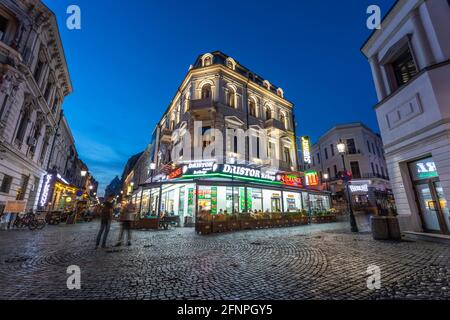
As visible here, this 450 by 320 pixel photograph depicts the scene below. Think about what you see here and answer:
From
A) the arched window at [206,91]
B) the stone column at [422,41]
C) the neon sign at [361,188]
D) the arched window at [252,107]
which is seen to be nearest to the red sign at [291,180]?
the arched window at [252,107]

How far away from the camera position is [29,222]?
46.4ft

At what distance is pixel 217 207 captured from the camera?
19.2 meters

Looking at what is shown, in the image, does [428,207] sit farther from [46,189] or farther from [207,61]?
[46,189]

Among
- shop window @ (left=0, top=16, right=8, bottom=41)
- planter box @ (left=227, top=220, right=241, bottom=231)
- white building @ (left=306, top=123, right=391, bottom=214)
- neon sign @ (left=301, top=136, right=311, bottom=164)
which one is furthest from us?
white building @ (left=306, top=123, right=391, bottom=214)

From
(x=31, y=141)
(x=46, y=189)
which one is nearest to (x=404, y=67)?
(x=31, y=141)

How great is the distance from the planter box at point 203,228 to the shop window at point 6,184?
44.0 feet

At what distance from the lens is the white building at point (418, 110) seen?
28.0 feet

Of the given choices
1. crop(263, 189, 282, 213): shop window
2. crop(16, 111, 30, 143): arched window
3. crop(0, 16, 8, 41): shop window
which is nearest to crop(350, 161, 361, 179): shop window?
crop(263, 189, 282, 213): shop window

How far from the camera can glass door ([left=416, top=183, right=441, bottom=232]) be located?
891 centimetres

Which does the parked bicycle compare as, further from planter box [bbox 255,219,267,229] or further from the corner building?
planter box [bbox 255,219,267,229]

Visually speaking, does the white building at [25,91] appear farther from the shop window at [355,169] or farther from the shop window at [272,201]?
the shop window at [355,169]

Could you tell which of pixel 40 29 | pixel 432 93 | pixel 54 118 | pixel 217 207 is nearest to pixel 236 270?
pixel 432 93

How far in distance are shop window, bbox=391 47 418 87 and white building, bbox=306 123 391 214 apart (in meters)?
23.5
